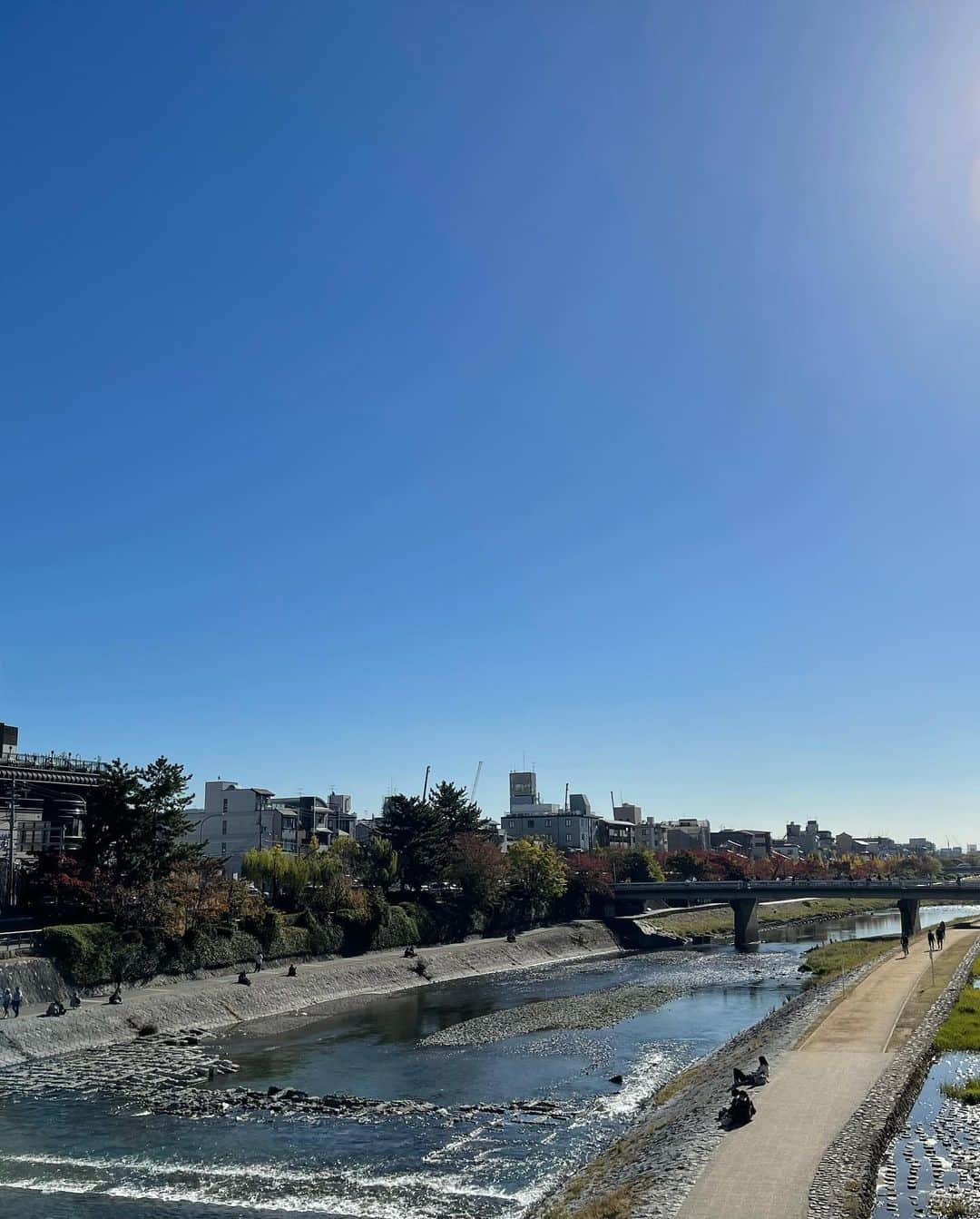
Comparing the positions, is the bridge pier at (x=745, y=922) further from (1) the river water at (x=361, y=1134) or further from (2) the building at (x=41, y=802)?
(2) the building at (x=41, y=802)

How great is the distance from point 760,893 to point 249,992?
65935mm

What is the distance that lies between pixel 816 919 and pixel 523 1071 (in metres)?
107

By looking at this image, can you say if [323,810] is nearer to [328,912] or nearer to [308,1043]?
[328,912]

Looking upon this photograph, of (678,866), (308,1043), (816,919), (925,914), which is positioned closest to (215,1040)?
(308,1043)

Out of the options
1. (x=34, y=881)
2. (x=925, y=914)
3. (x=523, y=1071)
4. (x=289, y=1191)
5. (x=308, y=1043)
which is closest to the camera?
(x=289, y=1191)

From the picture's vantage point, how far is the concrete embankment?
151 ft

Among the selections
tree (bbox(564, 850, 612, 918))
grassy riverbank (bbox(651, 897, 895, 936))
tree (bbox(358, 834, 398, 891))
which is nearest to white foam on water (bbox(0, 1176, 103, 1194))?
tree (bbox(358, 834, 398, 891))

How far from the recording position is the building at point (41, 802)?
65688 mm

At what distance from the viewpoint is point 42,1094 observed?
3784cm

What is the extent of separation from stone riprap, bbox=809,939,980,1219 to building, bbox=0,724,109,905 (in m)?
48.6

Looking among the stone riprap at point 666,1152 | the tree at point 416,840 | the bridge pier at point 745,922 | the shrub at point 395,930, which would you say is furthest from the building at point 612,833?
the stone riprap at point 666,1152

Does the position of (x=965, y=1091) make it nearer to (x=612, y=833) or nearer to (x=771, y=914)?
(x=771, y=914)

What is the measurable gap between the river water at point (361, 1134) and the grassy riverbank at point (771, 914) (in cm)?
6513

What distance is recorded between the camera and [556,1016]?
58.0 m
